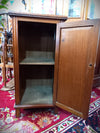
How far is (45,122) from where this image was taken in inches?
44.9

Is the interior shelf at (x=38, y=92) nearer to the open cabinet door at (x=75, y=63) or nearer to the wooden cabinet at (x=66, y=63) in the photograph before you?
the wooden cabinet at (x=66, y=63)

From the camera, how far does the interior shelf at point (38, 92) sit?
4.05 ft

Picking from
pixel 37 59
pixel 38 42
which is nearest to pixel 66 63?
pixel 37 59

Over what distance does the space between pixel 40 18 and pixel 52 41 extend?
53 centimetres

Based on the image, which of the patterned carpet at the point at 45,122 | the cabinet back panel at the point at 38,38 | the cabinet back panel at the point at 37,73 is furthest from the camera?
the cabinet back panel at the point at 37,73

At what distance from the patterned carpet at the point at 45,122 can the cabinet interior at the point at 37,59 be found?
7.8 inches

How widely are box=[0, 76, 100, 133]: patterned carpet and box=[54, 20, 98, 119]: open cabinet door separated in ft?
0.65

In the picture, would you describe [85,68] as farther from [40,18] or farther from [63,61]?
[40,18]

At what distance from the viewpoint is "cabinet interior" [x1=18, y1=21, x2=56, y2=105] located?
4.32 feet

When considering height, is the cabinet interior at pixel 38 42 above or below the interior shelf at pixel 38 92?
above

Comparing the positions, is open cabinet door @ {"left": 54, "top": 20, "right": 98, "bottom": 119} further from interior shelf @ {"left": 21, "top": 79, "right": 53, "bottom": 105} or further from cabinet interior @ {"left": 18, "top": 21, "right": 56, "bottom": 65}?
cabinet interior @ {"left": 18, "top": 21, "right": 56, "bottom": 65}

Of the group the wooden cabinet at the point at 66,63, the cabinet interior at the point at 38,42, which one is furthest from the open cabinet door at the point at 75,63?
the cabinet interior at the point at 38,42

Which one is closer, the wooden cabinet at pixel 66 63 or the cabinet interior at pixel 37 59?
the wooden cabinet at pixel 66 63

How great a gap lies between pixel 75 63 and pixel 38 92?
761mm
